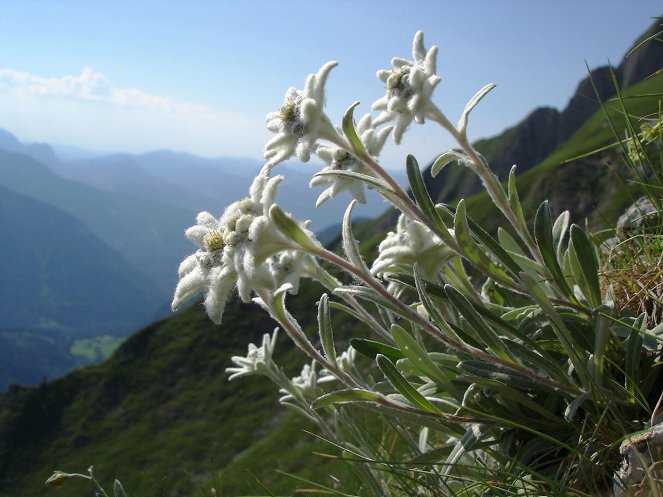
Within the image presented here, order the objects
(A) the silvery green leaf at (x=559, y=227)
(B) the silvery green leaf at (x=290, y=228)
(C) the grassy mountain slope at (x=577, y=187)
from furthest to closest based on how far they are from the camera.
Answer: (C) the grassy mountain slope at (x=577, y=187), (A) the silvery green leaf at (x=559, y=227), (B) the silvery green leaf at (x=290, y=228)

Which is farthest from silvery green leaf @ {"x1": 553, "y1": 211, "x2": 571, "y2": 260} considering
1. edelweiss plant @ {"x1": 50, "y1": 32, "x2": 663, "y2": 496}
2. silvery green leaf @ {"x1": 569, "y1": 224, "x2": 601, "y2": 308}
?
silvery green leaf @ {"x1": 569, "y1": 224, "x2": 601, "y2": 308}

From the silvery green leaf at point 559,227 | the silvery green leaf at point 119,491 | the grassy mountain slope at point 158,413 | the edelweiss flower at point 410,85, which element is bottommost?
the grassy mountain slope at point 158,413

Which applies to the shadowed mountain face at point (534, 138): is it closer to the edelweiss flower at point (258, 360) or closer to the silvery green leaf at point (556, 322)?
the edelweiss flower at point (258, 360)

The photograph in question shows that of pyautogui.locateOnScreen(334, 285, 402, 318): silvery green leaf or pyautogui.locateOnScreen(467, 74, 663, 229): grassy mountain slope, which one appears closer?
pyautogui.locateOnScreen(334, 285, 402, 318): silvery green leaf

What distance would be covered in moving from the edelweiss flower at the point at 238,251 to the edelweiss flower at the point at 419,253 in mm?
462

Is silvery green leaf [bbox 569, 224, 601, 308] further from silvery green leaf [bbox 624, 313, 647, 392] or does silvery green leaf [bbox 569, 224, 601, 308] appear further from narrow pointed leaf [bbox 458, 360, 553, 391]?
narrow pointed leaf [bbox 458, 360, 553, 391]

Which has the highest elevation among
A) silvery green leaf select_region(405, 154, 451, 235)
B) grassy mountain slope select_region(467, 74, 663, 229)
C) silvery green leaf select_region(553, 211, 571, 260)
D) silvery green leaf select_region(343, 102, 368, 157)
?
silvery green leaf select_region(343, 102, 368, 157)

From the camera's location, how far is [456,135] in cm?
328

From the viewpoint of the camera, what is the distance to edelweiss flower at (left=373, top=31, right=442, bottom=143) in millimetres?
3234

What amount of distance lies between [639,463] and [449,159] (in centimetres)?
201

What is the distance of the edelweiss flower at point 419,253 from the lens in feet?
10.2

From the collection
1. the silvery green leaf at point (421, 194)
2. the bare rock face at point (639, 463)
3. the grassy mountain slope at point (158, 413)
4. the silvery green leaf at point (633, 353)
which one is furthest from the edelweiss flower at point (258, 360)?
the grassy mountain slope at point (158, 413)

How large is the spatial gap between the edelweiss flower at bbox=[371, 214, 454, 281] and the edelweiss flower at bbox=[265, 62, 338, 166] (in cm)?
71

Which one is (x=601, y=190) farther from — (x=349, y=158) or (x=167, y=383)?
(x=349, y=158)
